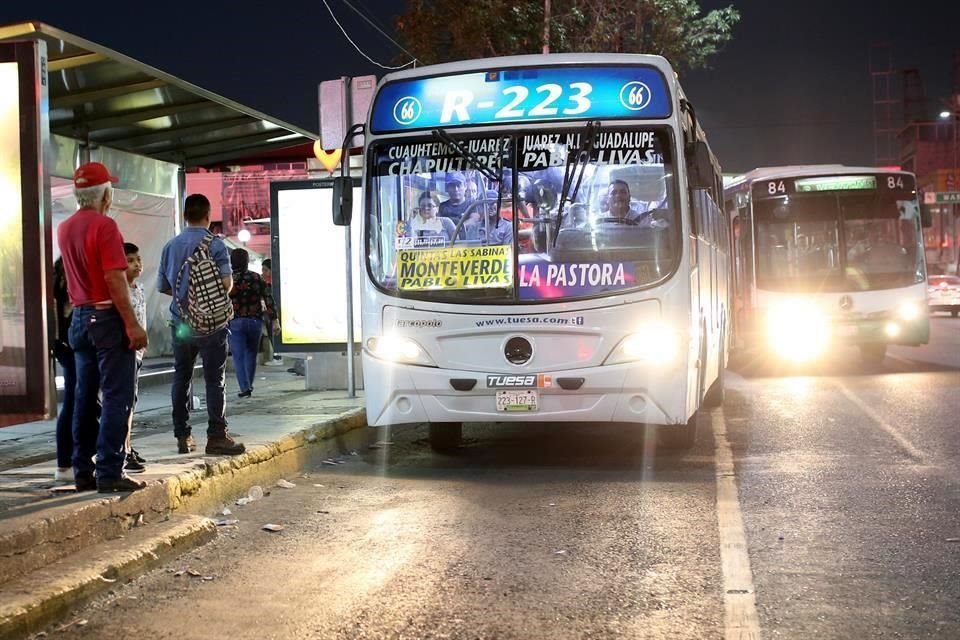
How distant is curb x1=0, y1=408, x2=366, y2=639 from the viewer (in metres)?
5.31

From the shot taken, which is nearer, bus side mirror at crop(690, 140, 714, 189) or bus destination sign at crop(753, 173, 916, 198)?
bus side mirror at crop(690, 140, 714, 189)

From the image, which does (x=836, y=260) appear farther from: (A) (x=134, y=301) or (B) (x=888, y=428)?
(A) (x=134, y=301)

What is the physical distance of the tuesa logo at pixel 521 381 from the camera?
921 centimetres

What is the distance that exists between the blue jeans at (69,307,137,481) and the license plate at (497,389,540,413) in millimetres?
3088

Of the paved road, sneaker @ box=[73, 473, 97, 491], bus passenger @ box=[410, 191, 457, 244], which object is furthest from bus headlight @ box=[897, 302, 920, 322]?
sneaker @ box=[73, 473, 97, 491]

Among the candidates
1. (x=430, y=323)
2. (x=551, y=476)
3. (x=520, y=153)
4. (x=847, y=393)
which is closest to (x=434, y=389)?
(x=430, y=323)

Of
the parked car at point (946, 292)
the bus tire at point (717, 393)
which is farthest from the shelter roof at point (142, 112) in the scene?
the parked car at point (946, 292)

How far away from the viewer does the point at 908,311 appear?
18969mm

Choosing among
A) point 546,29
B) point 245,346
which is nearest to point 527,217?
point 245,346

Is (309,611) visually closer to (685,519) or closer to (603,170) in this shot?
(685,519)

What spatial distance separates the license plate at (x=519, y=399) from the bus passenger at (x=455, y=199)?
4.50 ft

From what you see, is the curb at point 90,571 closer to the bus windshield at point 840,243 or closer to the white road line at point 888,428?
the white road line at point 888,428

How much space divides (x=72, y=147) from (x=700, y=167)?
23.4 feet

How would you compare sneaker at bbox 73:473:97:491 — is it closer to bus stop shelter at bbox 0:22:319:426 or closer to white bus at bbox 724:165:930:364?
bus stop shelter at bbox 0:22:319:426
